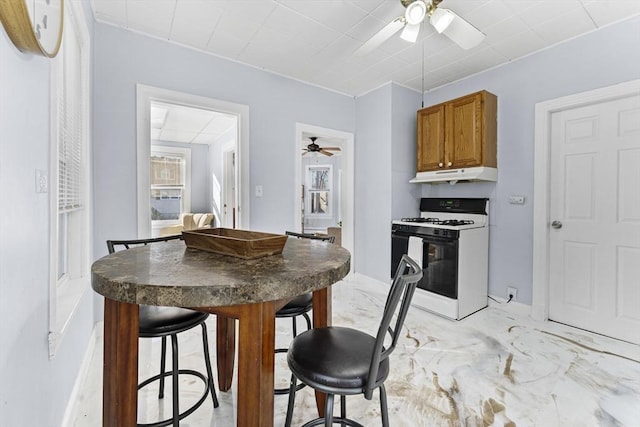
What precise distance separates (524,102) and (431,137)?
933 millimetres

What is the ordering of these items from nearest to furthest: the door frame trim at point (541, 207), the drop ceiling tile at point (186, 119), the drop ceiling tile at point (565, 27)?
the drop ceiling tile at point (565, 27)
the door frame trim at point (541, 207)
the drop ceiling tile at point (186, 119)

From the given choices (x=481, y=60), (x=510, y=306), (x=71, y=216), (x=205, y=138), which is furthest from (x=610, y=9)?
(x=205, y=138)

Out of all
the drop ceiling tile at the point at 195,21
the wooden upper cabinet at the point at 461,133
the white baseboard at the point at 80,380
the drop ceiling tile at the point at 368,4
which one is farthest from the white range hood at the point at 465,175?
the white baseboard at the point at 80,380

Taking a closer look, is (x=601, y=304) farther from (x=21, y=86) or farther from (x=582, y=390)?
(x=21, y=86)

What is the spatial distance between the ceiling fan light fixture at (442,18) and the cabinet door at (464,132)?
129 centimetres

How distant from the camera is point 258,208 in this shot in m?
3.39

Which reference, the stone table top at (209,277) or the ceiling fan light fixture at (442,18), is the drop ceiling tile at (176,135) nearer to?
the ceiling fan light fixture at (442,18)

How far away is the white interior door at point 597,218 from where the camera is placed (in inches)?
94.4

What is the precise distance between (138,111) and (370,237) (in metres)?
2.94

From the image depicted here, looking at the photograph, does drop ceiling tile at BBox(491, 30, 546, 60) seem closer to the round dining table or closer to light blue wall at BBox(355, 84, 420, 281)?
light blue wall at BBox(355, 84, 420, 281)

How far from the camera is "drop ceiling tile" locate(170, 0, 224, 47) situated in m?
2.27

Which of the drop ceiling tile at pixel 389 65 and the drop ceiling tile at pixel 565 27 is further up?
the drop ceiling tile at pixel 389 65

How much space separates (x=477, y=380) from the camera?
1884mm

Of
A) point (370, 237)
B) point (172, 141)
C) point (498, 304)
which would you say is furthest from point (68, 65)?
point (172, 141)
